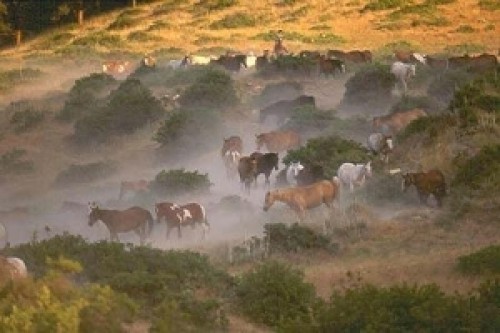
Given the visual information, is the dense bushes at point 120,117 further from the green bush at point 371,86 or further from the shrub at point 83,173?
the green bush at point 371,86

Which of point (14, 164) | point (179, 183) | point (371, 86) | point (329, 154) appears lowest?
point (14, 164)

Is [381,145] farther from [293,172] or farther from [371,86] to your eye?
[371,86]

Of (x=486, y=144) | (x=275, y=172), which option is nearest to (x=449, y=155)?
(x=486, y=144)

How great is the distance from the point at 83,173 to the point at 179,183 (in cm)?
513

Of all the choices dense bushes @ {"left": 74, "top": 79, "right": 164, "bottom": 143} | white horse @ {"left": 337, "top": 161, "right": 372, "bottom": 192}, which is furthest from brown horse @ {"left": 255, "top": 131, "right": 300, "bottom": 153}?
dense bushes @ {"left": 74, "top": 79, "right": 164, "bottom": 143}

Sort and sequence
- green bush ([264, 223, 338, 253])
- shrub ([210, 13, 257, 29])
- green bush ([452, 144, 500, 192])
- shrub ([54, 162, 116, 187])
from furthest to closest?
shrub ([210, 13, 257, 29]) < shrub ([54, 162, 116, 187]) < green bush ([452, 144, 500, 192]) < green bush ([264, 223, 338, 253])

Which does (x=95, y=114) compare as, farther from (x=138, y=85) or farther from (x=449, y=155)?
(x=449, y=155)

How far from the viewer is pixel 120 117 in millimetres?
28078

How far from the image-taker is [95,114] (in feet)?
93.2

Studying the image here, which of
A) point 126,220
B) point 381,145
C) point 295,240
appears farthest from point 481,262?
point 381,145

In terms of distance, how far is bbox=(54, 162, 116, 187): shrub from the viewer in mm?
24312

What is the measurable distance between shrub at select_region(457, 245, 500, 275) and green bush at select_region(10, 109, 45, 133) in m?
21.0

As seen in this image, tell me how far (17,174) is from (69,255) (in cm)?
1405

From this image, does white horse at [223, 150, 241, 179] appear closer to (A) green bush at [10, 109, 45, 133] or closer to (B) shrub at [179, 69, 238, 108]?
(B) shrub at [179, 69, 238, 108]
